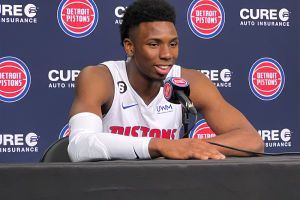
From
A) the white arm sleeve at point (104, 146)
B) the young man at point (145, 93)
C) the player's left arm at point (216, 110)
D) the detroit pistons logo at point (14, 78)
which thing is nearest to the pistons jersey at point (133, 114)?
the young man at point (145, 93)

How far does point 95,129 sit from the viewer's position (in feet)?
3.82

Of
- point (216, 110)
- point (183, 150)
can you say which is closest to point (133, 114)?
point (216, 110)

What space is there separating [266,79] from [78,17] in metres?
1.21

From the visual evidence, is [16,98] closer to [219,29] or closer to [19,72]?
[19,72]

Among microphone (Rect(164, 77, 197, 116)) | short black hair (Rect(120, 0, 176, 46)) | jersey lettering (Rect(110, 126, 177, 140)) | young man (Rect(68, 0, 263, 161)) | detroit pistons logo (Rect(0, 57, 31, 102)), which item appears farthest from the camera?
detroit pistons logo (Rect(0, 57, 31, 102))

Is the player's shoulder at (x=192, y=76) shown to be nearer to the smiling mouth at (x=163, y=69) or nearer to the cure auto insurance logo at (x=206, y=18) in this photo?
the smiling mouth at (x=163, y=69)

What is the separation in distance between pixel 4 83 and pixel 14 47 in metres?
0.21

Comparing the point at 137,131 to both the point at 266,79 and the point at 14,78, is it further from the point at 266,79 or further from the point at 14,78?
the point at 266,79

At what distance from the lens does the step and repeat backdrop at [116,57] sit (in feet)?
6.94

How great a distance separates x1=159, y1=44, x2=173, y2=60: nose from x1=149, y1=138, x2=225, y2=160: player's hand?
1.96 feet

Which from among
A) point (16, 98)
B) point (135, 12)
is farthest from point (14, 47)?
point (135, 12)

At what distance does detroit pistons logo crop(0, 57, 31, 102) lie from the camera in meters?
2.11

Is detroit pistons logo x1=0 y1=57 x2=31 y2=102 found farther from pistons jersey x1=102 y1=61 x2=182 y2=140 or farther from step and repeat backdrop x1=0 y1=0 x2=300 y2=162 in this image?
pistons jersey x1=102 y1=61 x2=182 y2=140

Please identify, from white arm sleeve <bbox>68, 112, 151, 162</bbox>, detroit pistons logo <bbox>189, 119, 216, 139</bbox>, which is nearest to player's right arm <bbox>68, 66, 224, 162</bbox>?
white arm sleeve <bbox>68, 112, 151, 162</bbox>
